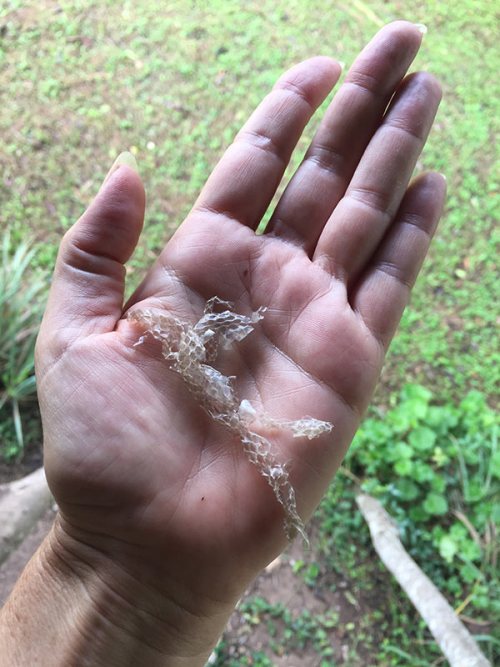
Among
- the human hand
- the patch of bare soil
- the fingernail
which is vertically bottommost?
the patch of bare soil

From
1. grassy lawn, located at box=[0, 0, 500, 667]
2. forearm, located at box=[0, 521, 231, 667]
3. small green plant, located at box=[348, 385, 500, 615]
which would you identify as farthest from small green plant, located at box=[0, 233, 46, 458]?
small green plant, located at box=[348, 385, 500, 615]

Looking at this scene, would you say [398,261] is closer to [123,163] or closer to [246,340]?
[246,340]

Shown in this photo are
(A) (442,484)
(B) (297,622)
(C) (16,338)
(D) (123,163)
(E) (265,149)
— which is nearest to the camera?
(D) (123,163)

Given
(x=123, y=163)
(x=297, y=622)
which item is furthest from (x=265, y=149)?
(x=297, y=622)

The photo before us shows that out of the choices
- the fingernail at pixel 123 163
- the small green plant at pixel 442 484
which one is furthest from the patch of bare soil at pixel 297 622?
the fingernail at pixel 123 163

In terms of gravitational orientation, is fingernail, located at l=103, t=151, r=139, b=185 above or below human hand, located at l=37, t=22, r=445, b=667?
above

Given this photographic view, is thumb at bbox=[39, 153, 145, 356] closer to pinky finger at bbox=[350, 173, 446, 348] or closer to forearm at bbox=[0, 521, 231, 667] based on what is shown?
forearm at bbox=[0, 521, 231, 667]

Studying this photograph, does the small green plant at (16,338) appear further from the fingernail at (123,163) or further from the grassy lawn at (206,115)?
Result: the fingernail at (123,163)

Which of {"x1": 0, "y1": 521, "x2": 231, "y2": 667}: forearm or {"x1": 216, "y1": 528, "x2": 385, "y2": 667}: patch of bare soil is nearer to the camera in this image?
{"x1": 0, "y1": 521, "x2": 231, "y2": 667}: forearm
